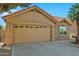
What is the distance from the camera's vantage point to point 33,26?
821 inches

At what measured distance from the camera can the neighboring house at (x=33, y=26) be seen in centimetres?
2034

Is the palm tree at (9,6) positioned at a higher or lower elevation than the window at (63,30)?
higher

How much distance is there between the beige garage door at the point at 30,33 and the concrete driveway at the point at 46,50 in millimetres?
1050

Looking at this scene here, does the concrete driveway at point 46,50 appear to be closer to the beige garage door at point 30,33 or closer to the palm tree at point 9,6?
the beige garage door at point 30,33

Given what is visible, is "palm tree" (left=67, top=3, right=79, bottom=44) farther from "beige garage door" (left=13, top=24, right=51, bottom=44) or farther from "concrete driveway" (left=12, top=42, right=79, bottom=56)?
"beige garage door" (left=13, top=24, right=51, bottom=44)

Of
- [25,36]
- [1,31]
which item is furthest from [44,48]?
[1,31]

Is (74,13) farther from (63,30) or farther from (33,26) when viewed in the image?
(33,26)

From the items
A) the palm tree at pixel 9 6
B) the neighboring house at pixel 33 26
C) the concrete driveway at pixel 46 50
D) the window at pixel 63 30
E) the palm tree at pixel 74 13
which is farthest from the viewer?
the window at pixel 63 30

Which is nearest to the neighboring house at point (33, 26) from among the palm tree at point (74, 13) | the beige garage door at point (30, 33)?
the beige garage door at point (30, 33)

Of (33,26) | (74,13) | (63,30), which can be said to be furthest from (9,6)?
(63,30)

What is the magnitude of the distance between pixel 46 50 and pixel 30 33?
11.6 ft

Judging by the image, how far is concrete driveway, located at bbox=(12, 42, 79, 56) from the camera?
1616cm

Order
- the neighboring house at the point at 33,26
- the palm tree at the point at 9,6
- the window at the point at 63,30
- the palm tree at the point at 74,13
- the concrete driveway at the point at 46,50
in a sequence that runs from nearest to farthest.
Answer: the concrete driveway at the point at 46,50 → the palm tree at the point at 9,6 → the palm tree at the point at 74,13 → the neighboring house at the point at 33,26 → the window at the point at 63,30

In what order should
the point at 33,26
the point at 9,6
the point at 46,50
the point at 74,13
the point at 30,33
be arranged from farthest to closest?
the point at 33,26
the point at 30,33
the point at 74,13
the point at 9,6
the point at 46,50
